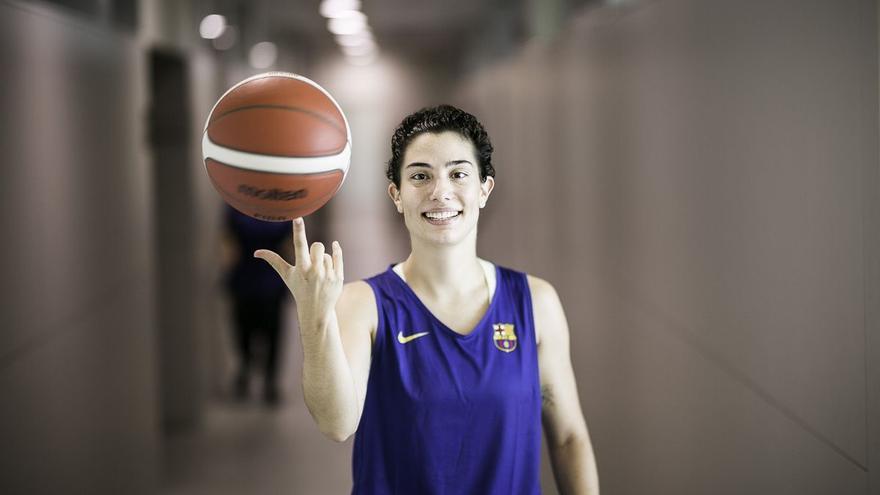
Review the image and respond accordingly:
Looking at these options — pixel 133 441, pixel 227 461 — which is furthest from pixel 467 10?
pixel 133 441

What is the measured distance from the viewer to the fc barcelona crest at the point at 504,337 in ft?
6.62

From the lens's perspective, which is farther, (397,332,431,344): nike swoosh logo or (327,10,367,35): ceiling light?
(327,10,367,35): ceiling light

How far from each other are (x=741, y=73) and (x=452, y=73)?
52.4 ft

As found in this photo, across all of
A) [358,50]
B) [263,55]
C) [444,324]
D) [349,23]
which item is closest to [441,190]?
[444,324]

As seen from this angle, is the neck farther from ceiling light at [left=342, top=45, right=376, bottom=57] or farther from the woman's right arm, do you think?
ceiling light at [left=342, top=45, right=376, bottom=57]

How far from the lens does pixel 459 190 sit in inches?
77.8

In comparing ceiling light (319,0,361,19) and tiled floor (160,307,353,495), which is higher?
ceiling light (319,0,361,19)

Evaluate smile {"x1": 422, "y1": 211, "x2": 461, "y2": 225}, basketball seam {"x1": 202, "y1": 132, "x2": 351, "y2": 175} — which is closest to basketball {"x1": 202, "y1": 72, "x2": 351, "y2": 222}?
basketball seam {"x1": 202, "y1": 132, "x2": 351, "y2": 175}

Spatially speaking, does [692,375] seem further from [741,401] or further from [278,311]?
[278,311]

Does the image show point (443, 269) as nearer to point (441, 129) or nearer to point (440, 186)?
point (440, 186)

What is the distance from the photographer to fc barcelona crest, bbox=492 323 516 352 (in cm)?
202

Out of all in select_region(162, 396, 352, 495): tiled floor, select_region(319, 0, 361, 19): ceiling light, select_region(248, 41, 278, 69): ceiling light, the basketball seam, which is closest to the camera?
the basketball seam

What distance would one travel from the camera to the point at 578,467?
2.14 meters

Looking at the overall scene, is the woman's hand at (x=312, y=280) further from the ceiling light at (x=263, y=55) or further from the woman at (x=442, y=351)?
the ceiling light at (x=263, y=55)
